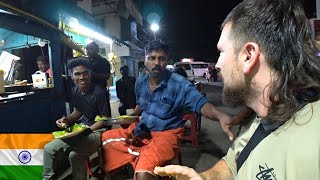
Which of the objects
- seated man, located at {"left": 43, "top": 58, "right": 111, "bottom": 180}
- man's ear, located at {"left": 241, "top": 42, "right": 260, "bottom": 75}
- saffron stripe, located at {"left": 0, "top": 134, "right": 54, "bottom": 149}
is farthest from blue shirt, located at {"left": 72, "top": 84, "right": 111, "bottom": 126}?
man's ear, located at {"left": 241, "top": 42, "right": 260, "bottom": 75}

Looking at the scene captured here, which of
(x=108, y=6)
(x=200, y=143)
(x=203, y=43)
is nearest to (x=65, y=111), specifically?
(x=200, y=143)

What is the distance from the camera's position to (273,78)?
49.3 inches

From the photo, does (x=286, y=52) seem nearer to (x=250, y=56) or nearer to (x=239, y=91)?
(x=250, y=56)

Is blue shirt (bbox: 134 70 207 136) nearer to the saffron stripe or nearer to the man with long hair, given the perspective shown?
the saffron stripe

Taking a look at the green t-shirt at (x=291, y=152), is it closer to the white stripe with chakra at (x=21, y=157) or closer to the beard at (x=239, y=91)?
the beard at (x=239, y=91)

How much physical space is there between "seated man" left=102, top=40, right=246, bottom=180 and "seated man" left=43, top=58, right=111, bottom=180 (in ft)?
0.74

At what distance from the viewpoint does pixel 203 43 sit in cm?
5616

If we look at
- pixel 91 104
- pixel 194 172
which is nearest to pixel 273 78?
pixel 194 172

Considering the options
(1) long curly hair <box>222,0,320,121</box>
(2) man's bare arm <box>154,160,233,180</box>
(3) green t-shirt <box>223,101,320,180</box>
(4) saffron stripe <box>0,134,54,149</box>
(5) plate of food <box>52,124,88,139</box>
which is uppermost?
(1) long curly hair <box>222,0,320,121</box>

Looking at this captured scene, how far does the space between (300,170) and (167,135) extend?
214 cm

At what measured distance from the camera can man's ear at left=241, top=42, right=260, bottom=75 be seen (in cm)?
126

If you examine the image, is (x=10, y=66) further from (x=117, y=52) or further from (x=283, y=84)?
(x=117, y=52)

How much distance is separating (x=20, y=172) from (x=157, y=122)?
4.84 ft

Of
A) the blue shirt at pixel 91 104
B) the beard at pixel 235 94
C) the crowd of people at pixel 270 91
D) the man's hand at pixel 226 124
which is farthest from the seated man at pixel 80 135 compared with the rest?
the beard at pixel 235 94
